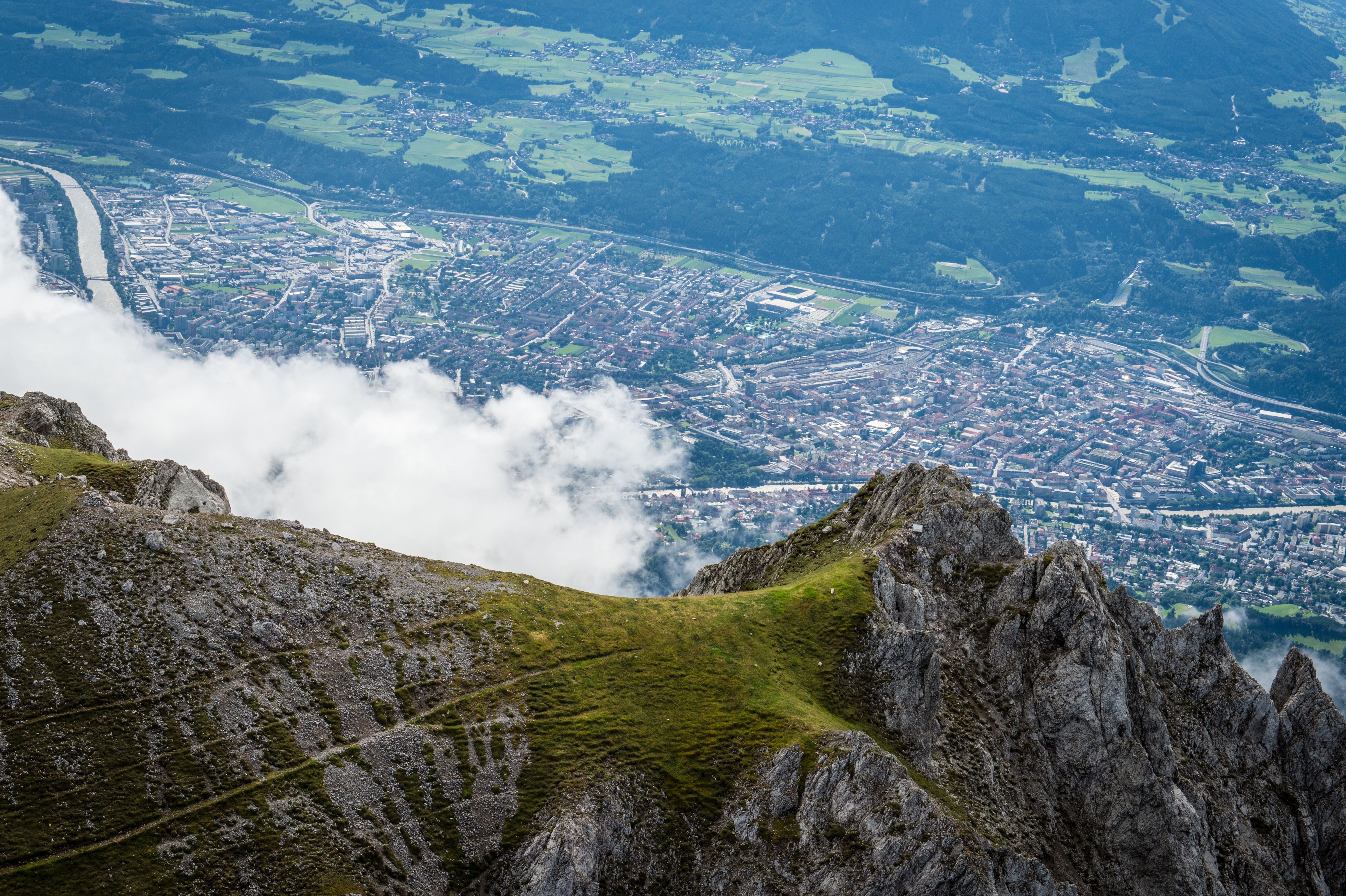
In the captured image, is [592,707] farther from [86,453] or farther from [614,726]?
[86,453]

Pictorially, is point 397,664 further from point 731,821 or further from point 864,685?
point 864,685

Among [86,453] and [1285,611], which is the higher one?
[86,453]

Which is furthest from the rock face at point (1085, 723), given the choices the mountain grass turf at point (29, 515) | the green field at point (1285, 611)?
the green field at point (1285, 611)

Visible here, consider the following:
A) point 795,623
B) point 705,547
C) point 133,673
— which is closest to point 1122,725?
point 795,623

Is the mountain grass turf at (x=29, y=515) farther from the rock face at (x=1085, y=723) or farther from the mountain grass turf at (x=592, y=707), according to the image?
the rock face at (x=1085, y=723)

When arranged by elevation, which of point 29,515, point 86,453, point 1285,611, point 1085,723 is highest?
point 29,515

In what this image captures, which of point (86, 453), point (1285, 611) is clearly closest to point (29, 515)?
point (86, 453)
